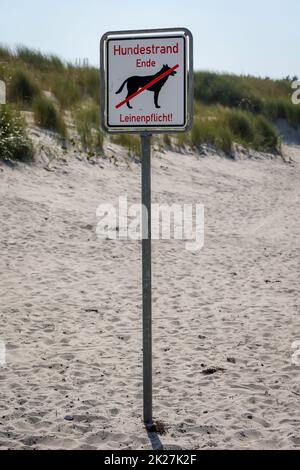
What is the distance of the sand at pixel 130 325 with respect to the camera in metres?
4.11

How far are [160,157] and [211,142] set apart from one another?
122 inches

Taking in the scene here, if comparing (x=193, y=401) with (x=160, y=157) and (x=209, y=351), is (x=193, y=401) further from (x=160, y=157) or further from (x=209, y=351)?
(x=160, y=157)

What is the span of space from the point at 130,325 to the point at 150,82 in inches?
120

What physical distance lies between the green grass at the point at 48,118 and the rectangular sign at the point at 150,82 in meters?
10.1

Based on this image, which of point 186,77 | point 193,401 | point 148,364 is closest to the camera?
point 186,77

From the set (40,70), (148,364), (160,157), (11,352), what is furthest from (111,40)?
A: (40,70)

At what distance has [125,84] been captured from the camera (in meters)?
3.65

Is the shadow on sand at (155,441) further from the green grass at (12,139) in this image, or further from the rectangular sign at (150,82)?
the green grass at (12,139)

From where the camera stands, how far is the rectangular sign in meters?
3.60

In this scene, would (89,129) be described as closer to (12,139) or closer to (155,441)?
(12,139)

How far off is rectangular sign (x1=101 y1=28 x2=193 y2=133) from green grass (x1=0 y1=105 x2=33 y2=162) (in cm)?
802

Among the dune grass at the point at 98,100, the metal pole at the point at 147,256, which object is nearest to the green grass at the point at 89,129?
the dune grass at the point at 98,100

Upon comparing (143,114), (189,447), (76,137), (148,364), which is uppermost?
(76,137)

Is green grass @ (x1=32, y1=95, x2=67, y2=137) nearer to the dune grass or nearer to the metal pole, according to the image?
the dune grass
